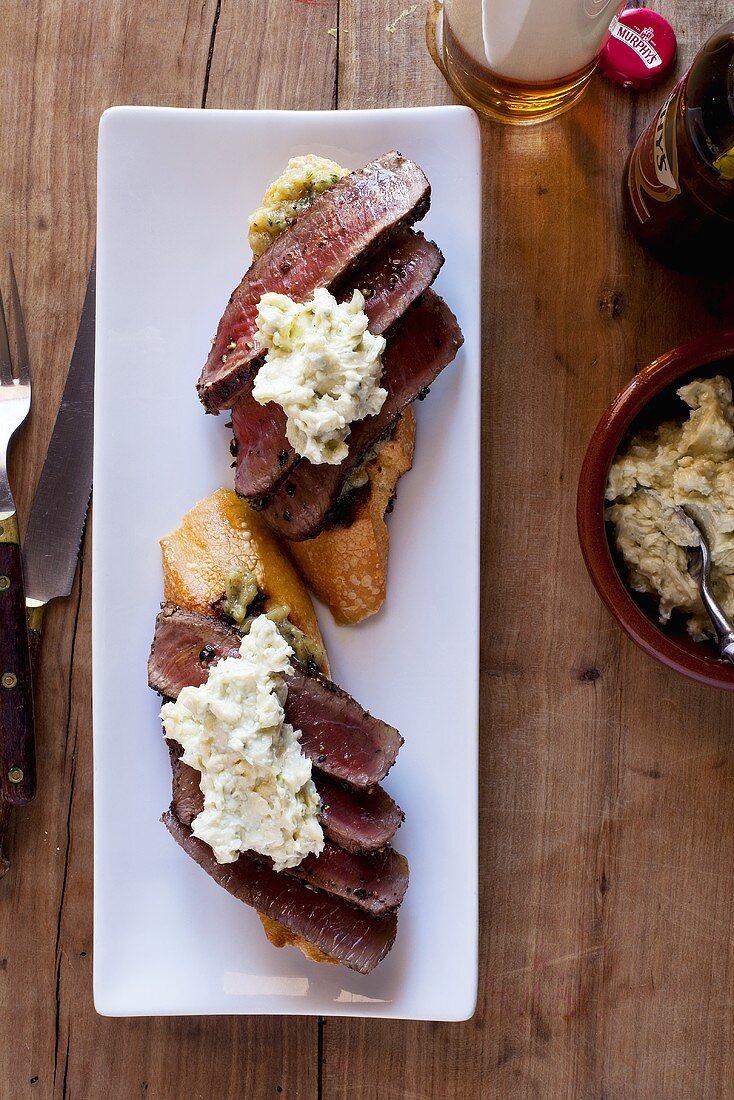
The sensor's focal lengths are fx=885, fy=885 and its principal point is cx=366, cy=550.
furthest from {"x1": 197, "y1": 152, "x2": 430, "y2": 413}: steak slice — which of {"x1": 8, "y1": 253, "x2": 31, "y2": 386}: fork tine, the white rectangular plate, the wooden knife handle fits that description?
the wooden knife handle

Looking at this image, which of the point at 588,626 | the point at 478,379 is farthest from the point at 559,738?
the point at 478,379

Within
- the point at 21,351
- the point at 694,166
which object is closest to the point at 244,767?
the point at 21,351

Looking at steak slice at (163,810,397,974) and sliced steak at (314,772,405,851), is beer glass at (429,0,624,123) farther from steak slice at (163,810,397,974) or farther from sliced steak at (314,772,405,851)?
steak slice at (163,810,397,974)

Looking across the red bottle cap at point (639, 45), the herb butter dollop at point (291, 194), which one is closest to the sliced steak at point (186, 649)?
the herb butter dollop at point (291, 194)

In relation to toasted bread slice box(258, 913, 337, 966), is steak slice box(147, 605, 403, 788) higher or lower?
higher

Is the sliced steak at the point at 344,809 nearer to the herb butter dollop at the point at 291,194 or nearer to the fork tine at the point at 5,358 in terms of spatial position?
the fork tine at the point at 5,358
